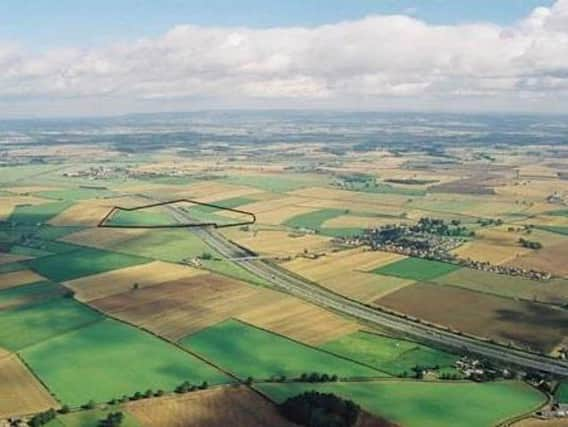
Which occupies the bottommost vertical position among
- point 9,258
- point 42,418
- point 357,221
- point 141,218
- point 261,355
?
point 261,355

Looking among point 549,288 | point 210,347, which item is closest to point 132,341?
point 210,347

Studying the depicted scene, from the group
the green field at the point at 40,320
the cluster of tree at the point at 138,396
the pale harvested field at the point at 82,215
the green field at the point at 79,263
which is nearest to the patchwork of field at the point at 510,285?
the green field at the point at 79,263

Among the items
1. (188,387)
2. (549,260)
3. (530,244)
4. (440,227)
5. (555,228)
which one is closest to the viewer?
(188,387)

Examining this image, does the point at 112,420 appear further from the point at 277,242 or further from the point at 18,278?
the point at 277,242

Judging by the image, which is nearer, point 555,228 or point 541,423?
point 541,423

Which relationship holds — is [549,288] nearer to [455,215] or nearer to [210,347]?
[210,347]

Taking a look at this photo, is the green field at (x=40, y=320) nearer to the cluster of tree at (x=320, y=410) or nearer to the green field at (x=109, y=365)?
the green field at (x=109, y=365)

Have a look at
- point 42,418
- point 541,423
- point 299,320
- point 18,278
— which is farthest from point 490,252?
point 42,418
